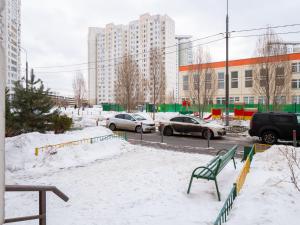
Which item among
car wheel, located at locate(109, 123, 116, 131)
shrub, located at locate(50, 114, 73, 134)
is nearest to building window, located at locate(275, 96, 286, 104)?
car wheel, located at locate(109, 123, 116, 131)

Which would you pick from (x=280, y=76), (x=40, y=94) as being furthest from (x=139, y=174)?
(x=280, y=76)

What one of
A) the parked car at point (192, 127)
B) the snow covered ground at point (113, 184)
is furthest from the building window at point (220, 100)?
the snow covered ground at point (113, 184)

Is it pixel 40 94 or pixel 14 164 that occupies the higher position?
pixel 40 94

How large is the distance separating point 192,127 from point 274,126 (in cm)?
477

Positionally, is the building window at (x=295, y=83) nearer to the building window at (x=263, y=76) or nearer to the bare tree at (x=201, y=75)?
the bare tree at (x=201, y=75)

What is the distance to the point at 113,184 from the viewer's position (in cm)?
704

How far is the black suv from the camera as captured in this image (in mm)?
13141

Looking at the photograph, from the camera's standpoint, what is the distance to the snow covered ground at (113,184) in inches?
201

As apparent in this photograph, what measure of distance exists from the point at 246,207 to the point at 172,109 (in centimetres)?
4459

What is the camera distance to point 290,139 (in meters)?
13.2

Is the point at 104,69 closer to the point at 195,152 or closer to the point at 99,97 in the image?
the point at 99,97

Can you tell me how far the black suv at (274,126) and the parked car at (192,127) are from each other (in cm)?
221

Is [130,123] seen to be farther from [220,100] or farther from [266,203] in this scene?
[220,100]

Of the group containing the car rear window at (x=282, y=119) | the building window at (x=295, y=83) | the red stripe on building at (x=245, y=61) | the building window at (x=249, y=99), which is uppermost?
the red stripe on building at (x=245, y=61)
